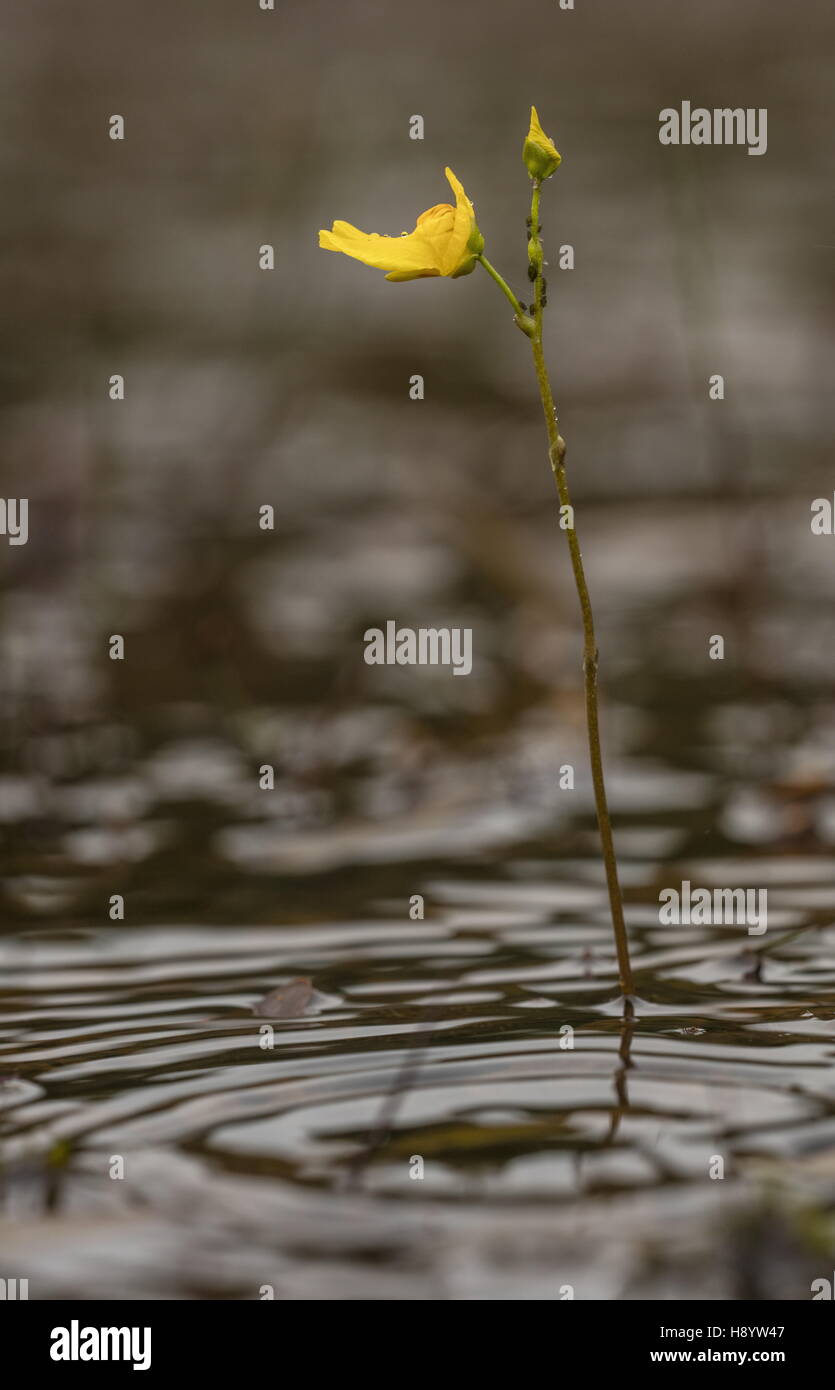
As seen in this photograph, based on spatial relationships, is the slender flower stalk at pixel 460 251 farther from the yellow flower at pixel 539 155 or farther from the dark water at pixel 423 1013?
the dark water at pixel 423 1013

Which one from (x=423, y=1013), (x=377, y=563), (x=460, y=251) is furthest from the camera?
(x=377, y=563)

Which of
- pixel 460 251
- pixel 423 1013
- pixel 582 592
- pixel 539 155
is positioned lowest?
pixel 423 1013

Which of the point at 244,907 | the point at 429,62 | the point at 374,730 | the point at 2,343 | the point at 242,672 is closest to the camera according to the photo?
the point at 244,907

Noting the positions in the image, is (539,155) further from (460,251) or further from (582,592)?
(582,592)

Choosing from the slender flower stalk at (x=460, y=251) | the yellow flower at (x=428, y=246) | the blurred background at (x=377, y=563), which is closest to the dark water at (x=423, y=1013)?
the blurred background at (x=377, y=563)

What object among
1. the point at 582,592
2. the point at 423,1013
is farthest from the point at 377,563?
the point at 582,592
